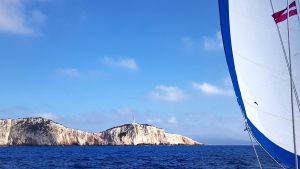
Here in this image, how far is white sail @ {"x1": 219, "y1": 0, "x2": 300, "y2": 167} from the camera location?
9.77 meters

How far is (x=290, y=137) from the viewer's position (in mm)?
9875

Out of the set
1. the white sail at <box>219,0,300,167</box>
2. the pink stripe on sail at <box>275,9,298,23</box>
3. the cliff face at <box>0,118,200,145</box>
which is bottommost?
the white sail at <box>219,0,300,167</box>

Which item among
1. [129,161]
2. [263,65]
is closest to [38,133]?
[129,161]

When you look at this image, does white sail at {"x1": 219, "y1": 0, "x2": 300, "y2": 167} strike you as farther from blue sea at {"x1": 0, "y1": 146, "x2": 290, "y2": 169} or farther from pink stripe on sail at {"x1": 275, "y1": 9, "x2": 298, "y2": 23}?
blue sea at {"x1": 0, "y1": 146, "x2": 290, "y2": 169}

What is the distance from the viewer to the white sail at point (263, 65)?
9766 mm

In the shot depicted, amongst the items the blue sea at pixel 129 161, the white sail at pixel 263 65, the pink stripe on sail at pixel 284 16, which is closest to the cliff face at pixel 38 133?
the blue sea at pixel 129 161

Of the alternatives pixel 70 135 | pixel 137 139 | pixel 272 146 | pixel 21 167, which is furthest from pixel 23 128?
pixel 272 146

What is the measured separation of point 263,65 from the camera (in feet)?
32.5

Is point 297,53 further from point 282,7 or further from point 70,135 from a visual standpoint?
point 70,135

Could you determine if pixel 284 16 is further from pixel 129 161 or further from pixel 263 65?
pixel 129 161

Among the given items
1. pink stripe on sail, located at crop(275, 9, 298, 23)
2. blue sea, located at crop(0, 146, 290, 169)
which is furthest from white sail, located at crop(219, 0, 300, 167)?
blue sea, located at crop(0, 146, 290, 169)

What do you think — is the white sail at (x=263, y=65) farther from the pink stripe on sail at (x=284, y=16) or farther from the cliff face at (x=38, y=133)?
the cliff face at (x=38, y=133)

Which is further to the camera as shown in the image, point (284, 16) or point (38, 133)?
point (38, 133)

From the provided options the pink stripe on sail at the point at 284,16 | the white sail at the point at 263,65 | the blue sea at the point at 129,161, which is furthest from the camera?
the blue sea at the point at 129,161
